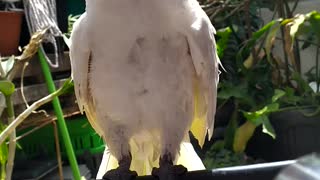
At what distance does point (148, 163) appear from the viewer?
1.18 meters

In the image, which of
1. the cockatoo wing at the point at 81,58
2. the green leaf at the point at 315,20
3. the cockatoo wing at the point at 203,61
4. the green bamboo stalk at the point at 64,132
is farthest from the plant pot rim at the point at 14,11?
the green leaf at the point at 315,20

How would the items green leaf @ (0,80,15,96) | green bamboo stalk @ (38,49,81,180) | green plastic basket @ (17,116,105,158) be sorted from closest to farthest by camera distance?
1. green leaf @ (0,80,15,96)
2. green bamboo stalk @ (38,49,81,180)
3. green plastic basket @ (17,116,105,158)

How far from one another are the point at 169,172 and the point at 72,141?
105cm

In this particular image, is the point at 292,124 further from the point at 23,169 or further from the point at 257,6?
the point at 23,169

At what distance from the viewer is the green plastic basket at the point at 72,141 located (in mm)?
1967

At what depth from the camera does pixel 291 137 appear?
6.83ft

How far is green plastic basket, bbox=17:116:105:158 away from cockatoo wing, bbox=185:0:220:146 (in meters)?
0.84

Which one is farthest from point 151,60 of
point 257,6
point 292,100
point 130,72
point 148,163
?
point 257,6

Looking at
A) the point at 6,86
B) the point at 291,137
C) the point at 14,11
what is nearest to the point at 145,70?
the point at 6,86

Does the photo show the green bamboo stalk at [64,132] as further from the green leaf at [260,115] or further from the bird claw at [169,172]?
the green leaf at [260,115]

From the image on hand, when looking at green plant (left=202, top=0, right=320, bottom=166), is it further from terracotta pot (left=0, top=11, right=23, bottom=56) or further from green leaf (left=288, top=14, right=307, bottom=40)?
terracotta pot (left=0, top=11, right=23, bottom=56)

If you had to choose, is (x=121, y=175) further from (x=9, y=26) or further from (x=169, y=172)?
(x=9, y=26)

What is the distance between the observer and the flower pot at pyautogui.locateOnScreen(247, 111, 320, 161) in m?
2.00

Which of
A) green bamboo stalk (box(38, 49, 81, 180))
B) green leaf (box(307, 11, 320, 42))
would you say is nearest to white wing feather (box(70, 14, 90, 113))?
green bamboo stalk (box(38, 49, 81, 180))
